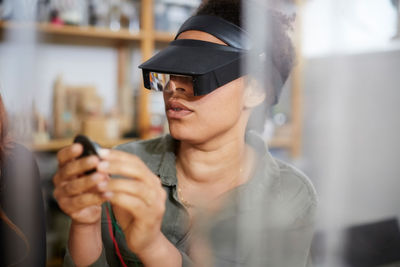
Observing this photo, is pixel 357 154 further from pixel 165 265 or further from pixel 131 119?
pixel 131 119

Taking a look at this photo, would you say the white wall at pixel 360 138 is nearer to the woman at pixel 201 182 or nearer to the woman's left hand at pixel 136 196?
the woman at pixel 201 182

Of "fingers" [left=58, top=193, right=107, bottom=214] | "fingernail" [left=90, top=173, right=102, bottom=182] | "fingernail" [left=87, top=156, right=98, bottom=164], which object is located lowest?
"fingers" [left=58, top=193, right=107, bottom=214]

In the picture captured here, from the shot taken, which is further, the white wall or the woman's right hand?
the white wall

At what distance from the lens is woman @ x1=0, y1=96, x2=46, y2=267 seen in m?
0.41

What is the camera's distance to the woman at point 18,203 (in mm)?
409

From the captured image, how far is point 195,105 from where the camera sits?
43 cm

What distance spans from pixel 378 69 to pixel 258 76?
0.16m

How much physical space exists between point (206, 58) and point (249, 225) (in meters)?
0.22

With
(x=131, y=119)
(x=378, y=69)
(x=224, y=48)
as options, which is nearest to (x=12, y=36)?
(x=224, y=48)

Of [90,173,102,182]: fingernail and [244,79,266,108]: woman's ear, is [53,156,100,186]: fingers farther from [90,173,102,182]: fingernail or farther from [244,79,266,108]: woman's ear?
[244,79,266,108]: woman's ear

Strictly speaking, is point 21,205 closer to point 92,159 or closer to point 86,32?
point 92,159

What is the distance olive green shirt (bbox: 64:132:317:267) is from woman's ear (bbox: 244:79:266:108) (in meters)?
0.09

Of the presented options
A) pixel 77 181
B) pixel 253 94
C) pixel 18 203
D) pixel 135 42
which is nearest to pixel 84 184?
pixel 77 181

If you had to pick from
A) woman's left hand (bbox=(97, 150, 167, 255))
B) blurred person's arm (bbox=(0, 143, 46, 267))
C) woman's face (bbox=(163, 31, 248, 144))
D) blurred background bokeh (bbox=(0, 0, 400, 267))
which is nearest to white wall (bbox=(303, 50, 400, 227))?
blurred background bokeh (bbox=(0, 0, 400, 267))
